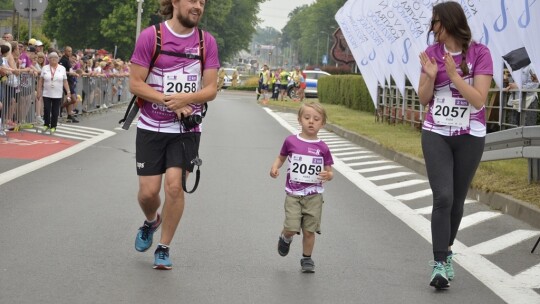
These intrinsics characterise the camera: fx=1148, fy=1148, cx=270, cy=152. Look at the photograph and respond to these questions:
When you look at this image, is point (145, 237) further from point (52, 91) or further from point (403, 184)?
point (52, 91)

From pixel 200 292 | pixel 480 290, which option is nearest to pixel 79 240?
pixel 200 292

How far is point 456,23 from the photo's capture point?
7.06 meters

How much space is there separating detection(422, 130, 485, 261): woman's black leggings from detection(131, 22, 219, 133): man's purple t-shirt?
4.94 feet

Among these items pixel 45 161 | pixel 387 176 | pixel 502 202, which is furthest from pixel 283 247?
pixel 45 161

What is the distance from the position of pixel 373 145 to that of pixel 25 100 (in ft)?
21.6

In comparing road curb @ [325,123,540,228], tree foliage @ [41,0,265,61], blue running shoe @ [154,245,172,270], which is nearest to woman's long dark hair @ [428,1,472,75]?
blue running shoe @ [154,245,172,270]

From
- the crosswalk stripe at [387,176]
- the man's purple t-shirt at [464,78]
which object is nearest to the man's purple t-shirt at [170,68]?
the man's purple t-shirt at [464,78]

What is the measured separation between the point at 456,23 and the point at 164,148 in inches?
79.2

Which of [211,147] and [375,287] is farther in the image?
[211,147]

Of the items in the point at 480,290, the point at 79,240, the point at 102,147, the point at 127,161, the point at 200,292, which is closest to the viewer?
the point at 200,292

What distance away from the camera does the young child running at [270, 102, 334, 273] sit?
300 inches

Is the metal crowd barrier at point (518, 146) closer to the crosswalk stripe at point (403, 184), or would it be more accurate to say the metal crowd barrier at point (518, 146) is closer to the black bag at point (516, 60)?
the crosswalk stripe at point (403, 184)

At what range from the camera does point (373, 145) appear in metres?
21.4

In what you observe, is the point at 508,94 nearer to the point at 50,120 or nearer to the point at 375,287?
the point at 50,120
